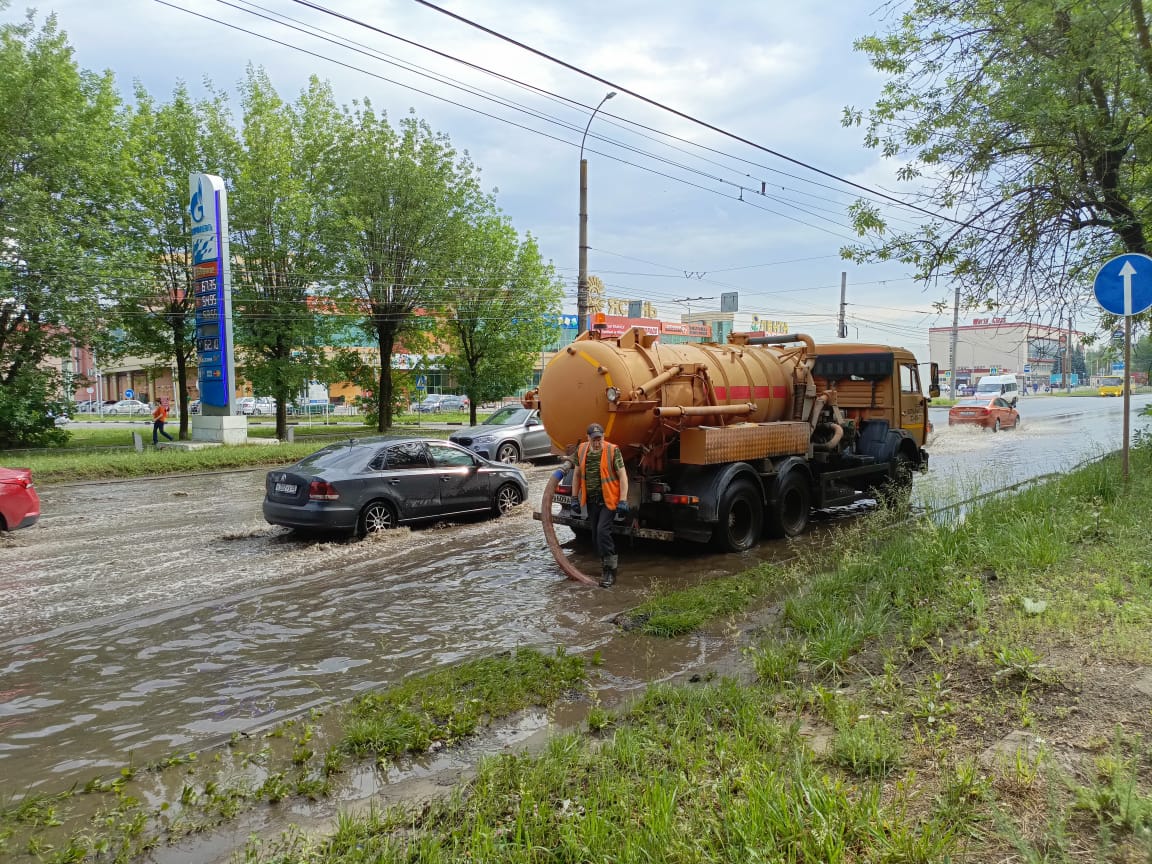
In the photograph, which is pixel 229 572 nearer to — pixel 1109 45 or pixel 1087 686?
pixel 1087 686

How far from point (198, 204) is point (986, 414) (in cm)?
3008

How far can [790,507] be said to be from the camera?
10523 millimetres

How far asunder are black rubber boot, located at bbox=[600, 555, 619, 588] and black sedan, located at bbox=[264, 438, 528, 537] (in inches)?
139

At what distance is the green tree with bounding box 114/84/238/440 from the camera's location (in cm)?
2547

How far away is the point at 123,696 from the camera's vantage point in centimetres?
501

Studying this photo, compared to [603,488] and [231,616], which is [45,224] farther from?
[603,488]

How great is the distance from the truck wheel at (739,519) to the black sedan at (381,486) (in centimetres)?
398

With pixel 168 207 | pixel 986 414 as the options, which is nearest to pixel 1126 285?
pixel 986 414

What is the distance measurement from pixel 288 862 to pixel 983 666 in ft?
12.6

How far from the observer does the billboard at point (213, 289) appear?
23641mm

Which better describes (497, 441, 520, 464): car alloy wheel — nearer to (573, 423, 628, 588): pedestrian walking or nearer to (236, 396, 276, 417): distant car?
(573, 423, 628, 588): pedestrian walking

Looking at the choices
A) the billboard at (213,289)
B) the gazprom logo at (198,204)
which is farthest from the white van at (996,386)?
the gazprom logo at (198,204)

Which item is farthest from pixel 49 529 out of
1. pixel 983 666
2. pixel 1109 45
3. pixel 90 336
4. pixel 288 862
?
pixel 1109 45

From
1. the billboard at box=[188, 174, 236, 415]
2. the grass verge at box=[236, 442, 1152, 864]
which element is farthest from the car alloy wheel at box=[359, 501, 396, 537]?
the billboard at box=[188, 174, 236, 415]
